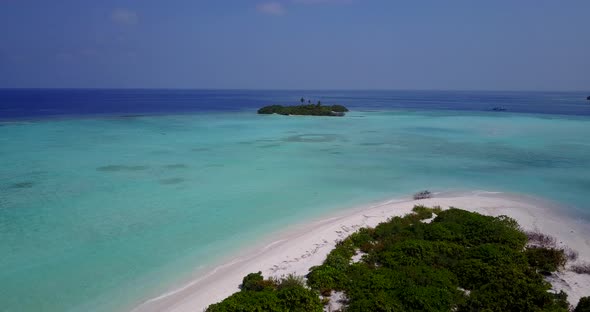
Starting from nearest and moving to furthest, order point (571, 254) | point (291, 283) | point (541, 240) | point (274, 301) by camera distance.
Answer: point (274, 301) < point (291, 283) < point (571, 254) < point (541, 240)

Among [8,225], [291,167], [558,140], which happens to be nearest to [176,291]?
[8,225]

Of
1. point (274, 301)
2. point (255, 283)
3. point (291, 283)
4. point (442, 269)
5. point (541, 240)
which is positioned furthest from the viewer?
point (541, 240)

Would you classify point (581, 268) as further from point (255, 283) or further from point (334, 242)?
point (255, 283)

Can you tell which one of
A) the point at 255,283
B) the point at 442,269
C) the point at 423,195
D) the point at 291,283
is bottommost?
the point at 255,283

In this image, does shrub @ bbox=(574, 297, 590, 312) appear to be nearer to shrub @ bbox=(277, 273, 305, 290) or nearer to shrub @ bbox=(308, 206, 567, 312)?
shrub @ bbox=(308, 206, 567, 312)

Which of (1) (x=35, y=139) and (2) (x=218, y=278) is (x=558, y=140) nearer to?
(2) (x=218, y=278)

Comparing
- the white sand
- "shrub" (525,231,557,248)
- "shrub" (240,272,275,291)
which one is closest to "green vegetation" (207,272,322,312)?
"shrub" (240,272,275,291)

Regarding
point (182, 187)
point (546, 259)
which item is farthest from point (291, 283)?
point (182, 187)
